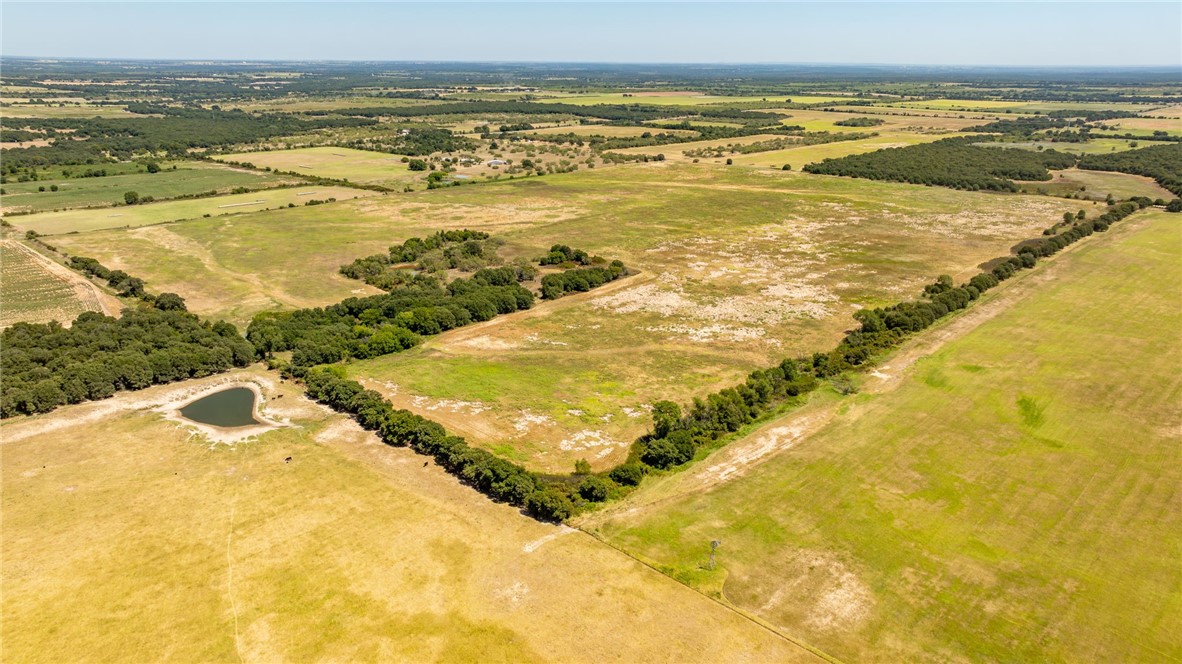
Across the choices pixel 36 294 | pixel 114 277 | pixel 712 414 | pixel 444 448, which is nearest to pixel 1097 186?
pixel 712 414

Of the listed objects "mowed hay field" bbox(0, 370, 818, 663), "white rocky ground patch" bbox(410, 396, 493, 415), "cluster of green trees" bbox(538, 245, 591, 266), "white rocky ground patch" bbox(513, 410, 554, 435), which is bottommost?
"mowed hay field" bbox(0, 370, 818, 663)

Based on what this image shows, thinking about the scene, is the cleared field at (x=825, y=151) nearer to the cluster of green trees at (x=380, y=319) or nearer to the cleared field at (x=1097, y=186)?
the cleared field at (x=1097, y=186)

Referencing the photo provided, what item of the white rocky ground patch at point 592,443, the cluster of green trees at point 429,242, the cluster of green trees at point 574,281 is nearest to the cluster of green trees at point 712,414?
the white rocky ground patch at point 592,443

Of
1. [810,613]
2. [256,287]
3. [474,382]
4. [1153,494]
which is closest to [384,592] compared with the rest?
[810,613]

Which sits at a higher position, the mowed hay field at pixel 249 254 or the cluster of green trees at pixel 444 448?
the mowed hay field at pixel 249 254

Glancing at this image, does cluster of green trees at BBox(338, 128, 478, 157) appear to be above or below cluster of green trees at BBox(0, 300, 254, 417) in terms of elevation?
above

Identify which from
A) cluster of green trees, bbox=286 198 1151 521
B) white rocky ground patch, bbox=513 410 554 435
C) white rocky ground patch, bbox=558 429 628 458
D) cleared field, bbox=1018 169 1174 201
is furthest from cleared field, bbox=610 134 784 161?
white rocky ground patch, bbox=558 429 628 458

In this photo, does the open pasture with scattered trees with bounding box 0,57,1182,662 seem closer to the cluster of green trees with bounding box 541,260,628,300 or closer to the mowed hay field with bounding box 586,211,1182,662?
the mowed hay field with bounding box 586,211,1182,662
